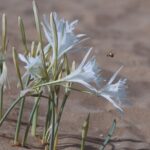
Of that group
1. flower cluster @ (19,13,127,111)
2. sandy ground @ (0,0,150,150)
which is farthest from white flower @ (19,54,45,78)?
sandy ground @ (0,0,150,150)

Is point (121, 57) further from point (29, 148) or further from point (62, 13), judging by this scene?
point (29, 148)

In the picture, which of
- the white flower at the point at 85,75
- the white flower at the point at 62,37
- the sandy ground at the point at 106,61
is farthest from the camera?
the sandy ground at the point at 106,61

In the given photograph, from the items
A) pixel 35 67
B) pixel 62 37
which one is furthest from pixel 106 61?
pixel 35 67

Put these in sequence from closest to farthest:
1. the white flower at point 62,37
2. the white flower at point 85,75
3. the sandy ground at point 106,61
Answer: the white flower at point 85,75, the white flower at point 62,37, the sandy ground at point 106,61

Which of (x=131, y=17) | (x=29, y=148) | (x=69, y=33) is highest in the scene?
(x=131, y=17)

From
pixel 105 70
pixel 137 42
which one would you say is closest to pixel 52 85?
pixel 105 70

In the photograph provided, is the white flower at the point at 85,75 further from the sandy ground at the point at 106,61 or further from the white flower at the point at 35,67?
the sandy ground at the point at 106,61

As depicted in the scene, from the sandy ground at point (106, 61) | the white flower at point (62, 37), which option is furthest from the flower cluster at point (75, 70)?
the sandy ground at point (106, 61)

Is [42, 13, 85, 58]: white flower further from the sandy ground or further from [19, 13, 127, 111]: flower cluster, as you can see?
the sandy ground

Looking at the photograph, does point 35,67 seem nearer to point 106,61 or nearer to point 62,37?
point 62,37
